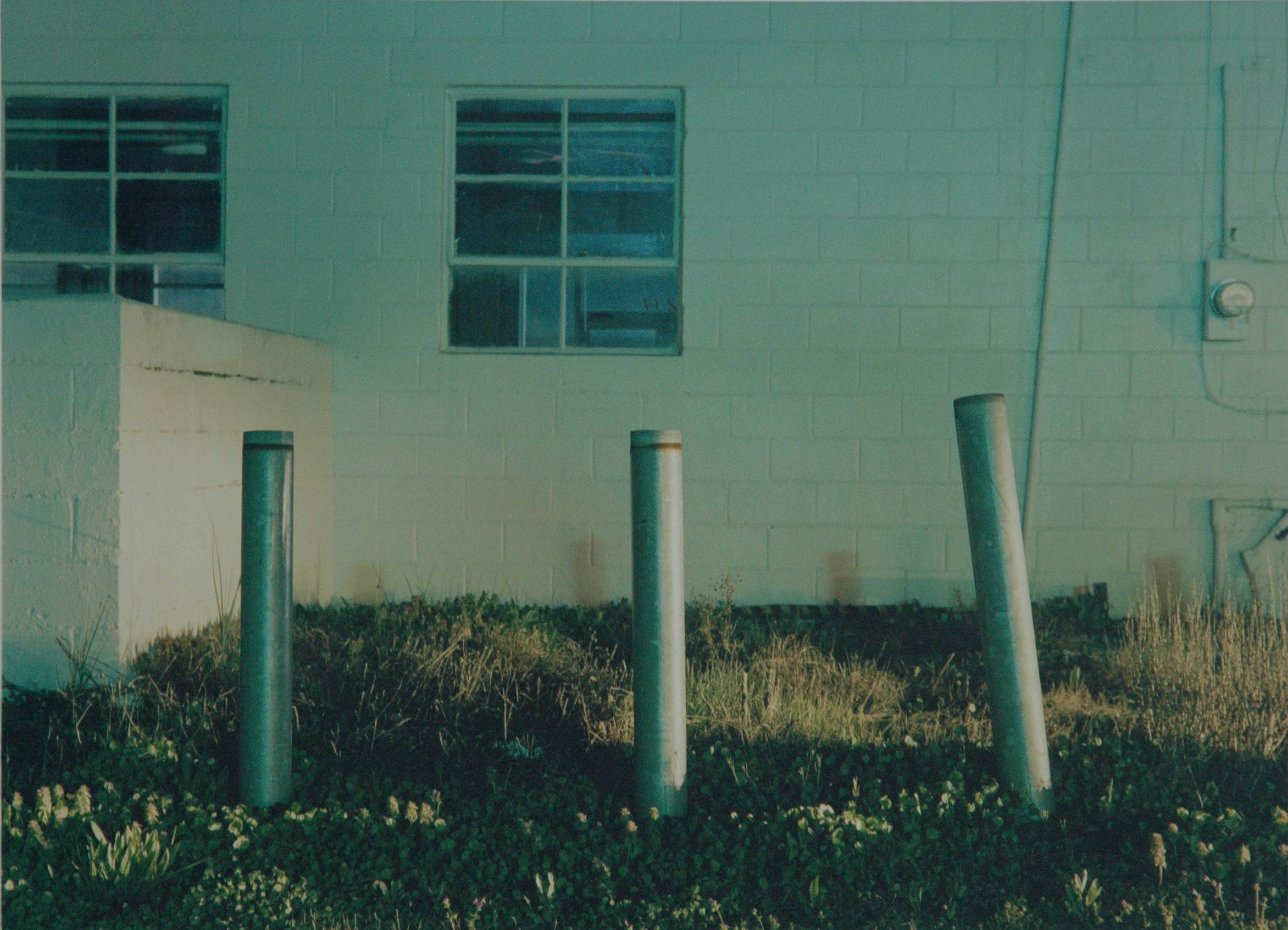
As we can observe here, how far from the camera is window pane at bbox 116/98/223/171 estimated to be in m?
6.21

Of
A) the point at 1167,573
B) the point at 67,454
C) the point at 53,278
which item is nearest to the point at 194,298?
the point at 53,278

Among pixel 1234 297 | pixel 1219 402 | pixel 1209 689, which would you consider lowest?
pixel 1209 689

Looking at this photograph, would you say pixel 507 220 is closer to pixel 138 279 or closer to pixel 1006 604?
pixel 138 279

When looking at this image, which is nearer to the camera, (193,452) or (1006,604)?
(1006,604)

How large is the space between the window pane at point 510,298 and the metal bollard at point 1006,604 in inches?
136

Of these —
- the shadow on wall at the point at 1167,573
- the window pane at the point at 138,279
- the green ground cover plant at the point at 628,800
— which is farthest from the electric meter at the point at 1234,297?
the window pane at the point at 138,279

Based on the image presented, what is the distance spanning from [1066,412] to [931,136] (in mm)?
1798

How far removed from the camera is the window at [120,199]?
6.22 metres

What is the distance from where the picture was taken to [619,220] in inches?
244

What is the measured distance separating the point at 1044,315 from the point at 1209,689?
278 cm

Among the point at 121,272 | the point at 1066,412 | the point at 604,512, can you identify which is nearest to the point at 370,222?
the point at 121,272

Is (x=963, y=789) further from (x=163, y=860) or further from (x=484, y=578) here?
(x=484, y=578)

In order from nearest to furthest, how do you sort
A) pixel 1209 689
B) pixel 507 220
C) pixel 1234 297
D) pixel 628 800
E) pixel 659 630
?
pixel 659 630 → pixel 628 800 → pixel 1209 689 → pixel 1234 297 → pixel 507 220

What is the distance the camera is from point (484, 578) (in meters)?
6.17
